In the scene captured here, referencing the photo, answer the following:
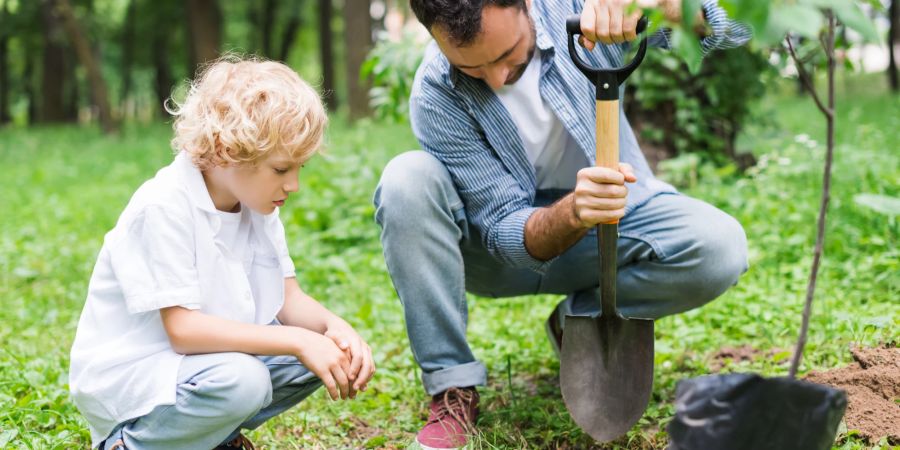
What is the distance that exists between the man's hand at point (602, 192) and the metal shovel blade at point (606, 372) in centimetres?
34

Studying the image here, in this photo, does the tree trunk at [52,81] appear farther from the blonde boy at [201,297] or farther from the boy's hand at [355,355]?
the boy's hand at [355,355]

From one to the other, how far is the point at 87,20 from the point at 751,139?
15.5 metres

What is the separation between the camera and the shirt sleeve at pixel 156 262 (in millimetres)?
1827

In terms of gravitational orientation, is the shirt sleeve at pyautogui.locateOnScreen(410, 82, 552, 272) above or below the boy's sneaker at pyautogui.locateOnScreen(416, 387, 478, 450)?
above

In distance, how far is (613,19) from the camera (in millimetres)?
1967

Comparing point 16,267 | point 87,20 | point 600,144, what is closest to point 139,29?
point 87,20

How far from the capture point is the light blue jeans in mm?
1850

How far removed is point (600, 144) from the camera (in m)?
1.97

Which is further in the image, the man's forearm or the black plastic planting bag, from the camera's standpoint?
the man's forearm

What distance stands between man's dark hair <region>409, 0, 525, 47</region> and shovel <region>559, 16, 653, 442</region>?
0.22m

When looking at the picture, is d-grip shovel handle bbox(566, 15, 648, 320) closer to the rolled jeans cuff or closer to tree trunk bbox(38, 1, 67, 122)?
the rolled jeans cuff

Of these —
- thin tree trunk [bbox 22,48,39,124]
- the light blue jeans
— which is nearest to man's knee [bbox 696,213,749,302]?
the light blue jeans

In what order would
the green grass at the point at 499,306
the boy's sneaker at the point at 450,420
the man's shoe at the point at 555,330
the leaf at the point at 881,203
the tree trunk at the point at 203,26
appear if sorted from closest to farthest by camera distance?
1. the leaf at the point at 881,203
2. the boy's sneaker at the point at 450,420
3. the green grass at the point at 499,306
4. the man's shoe at the point at 555,330
5. the tree trunk at the point at 203,26

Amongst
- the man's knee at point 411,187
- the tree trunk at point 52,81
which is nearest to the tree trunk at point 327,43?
the tree trunk at point 52,81
